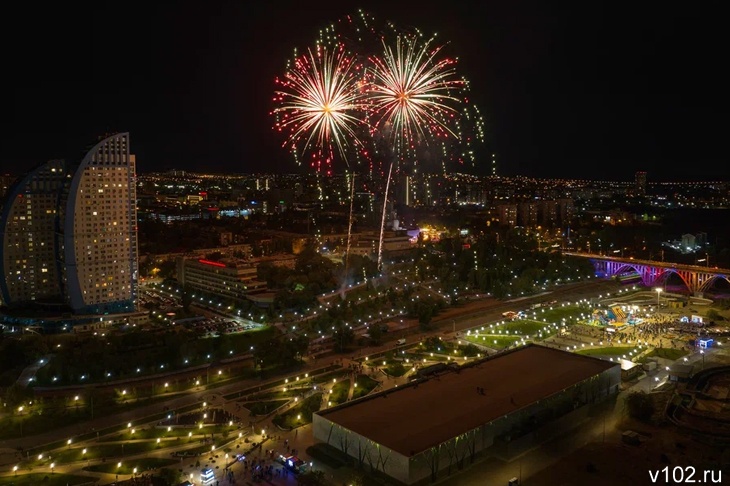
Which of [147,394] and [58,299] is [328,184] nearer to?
[58,299]

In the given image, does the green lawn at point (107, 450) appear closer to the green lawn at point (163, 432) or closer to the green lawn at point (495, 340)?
the green lawn at point (163, 432)

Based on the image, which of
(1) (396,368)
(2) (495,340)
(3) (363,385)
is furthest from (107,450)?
(2) (495,340)

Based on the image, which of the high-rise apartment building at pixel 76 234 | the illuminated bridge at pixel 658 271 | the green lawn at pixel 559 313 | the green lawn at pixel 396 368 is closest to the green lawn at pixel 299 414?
the green lawn at pixel 396 368

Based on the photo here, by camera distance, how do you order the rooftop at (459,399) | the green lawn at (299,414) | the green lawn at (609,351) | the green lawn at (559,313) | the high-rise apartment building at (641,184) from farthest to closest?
the high-rise apartment building at (641,184) < the green lawn at (559,313) < the green lawn at (609,351) < the green lawn at (299,414) < the rooftop at (459,399)

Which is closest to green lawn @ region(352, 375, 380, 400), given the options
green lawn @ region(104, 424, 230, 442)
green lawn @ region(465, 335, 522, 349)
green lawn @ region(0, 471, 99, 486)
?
green lawn @ region(104, 424, 230, 442)

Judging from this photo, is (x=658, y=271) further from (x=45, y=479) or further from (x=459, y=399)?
(x=45, y=479)

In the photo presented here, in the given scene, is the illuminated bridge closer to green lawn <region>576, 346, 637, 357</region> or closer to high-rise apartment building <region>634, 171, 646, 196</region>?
green lawn <region>576, 346, 637, 357</region>

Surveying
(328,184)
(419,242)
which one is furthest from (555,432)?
(328,184)
